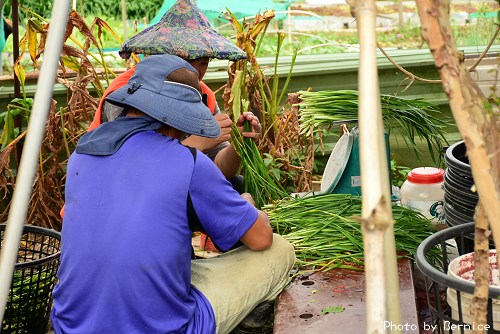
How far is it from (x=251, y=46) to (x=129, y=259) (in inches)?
95.1

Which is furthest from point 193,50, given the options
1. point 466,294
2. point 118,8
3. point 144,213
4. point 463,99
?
point 118,8

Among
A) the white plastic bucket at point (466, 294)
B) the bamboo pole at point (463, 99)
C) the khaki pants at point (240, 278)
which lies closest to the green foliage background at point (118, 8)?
the khaki pants at point (240, 278)

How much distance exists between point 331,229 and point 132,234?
51.0 inches

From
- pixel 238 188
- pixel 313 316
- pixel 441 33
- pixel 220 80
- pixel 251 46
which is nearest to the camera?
pixel 441 33

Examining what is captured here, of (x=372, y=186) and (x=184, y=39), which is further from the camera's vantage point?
(x=184, y=39)

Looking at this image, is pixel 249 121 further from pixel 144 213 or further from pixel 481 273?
pixel 481 273

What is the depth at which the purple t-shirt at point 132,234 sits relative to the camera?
2.42m

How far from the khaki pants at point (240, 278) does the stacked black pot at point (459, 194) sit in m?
0.67

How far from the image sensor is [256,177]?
406cm

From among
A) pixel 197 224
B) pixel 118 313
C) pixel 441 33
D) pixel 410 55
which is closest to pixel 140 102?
pixel 197 224

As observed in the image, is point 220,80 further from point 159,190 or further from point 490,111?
point 490,111

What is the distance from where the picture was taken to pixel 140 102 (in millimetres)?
2523

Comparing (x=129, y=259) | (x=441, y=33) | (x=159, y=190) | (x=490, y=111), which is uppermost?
(x=441, y=33)

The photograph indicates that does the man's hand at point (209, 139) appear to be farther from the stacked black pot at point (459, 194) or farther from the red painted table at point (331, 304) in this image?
the stacked black pot at point (459, 194)
